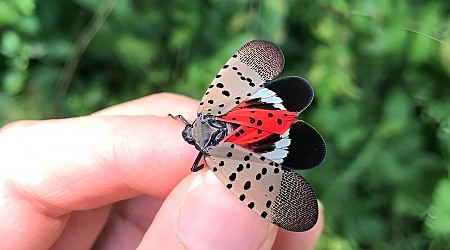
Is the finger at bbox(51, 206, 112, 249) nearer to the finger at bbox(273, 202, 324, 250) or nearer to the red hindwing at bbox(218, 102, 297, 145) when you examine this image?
the finger at bbox(273, 202, 324, 250)

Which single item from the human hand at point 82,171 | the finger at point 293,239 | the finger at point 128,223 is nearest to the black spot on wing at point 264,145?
the human hand at point 82,171

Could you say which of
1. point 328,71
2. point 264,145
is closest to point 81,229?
point 264,145

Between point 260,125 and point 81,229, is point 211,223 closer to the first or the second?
point 260,125

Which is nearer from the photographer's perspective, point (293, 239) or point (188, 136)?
point (188, 136)

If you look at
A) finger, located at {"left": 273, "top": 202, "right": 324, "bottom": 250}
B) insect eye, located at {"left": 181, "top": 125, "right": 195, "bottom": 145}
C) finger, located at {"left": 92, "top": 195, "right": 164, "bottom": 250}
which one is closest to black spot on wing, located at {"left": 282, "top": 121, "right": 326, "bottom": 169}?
insect eye, located at {"left": 181, "top": 125, "right": 195, "bottom": 145}

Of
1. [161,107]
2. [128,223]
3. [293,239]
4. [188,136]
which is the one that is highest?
[188,136]

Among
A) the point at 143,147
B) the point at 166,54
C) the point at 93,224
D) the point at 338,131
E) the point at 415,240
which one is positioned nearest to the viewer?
the point at 143,147

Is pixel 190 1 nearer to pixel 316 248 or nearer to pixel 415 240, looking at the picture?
pixel 316 248

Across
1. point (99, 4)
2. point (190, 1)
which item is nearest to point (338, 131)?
point (190, 1)
